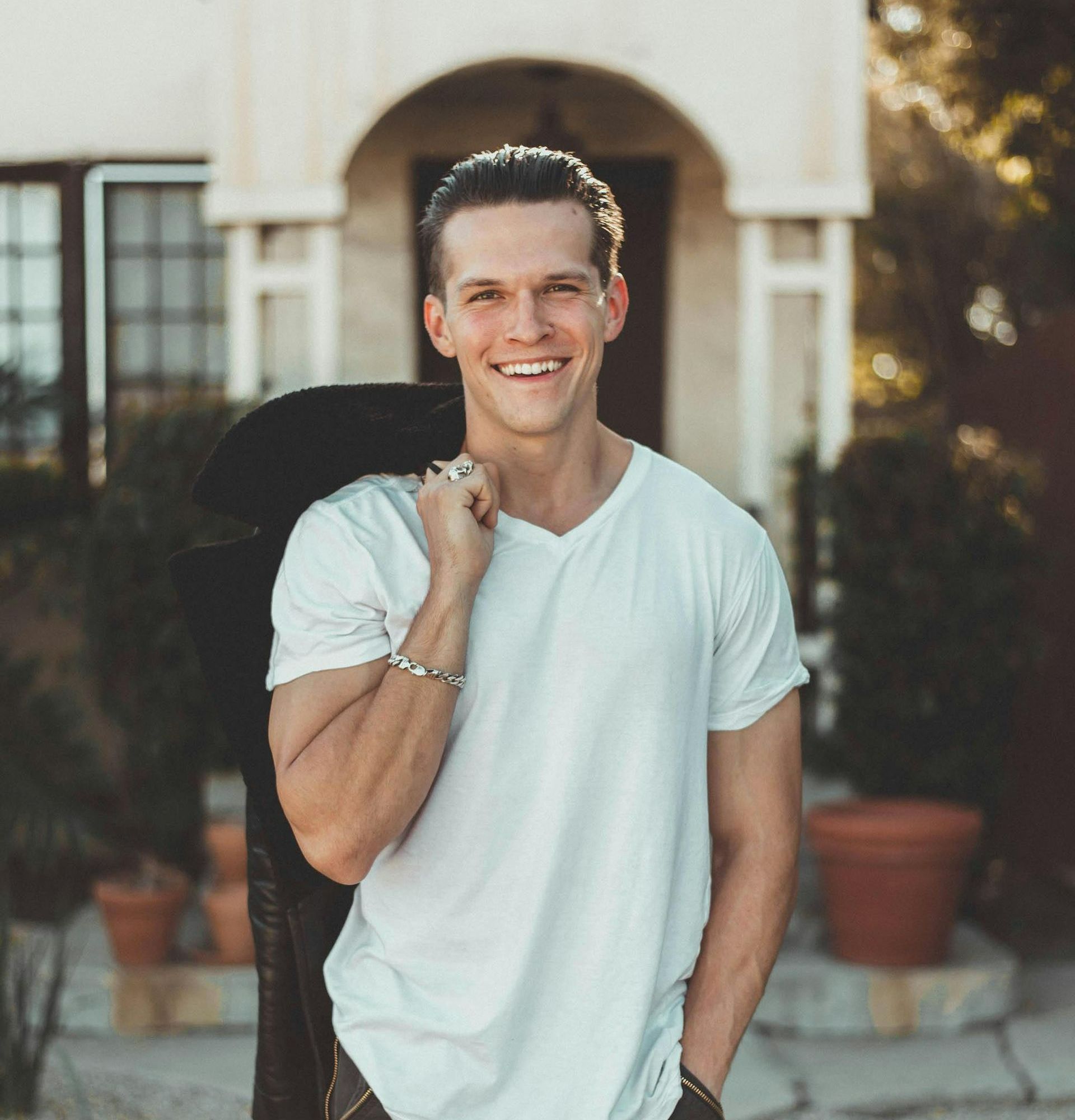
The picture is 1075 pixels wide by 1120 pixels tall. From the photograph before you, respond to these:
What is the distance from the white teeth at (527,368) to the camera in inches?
84.0

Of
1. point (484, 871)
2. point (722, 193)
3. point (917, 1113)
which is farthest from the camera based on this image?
point (722, 193)

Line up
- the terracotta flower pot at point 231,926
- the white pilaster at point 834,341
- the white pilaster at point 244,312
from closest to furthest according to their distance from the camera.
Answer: the terracotta flower pot at point 231,926 < the white pilaster at point 834,341 < the white pilaster at point 244,312

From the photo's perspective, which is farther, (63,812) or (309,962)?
(63,812)

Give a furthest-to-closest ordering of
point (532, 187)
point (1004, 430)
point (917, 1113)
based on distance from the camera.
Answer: point (1004, 430) < point (917, 1113) < point (532, 187)

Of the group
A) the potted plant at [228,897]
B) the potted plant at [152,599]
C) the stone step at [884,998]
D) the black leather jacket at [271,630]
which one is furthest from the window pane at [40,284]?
the black leather jacket at [271,630]

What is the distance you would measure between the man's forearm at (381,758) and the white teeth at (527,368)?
1.16ft

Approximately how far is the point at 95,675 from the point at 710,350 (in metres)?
3.33

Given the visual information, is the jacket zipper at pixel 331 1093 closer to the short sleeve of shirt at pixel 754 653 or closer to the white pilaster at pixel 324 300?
the short sleeve of shirt at pixel 754 653

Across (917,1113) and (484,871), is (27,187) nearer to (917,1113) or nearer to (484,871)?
(917,1113)

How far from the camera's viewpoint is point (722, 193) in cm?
740

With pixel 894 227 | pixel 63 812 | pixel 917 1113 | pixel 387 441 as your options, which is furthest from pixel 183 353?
pixel 894 227

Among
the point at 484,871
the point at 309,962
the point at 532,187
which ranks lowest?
the point at 309,962

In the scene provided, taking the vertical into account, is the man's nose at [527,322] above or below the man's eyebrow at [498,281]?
below

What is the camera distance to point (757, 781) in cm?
223
